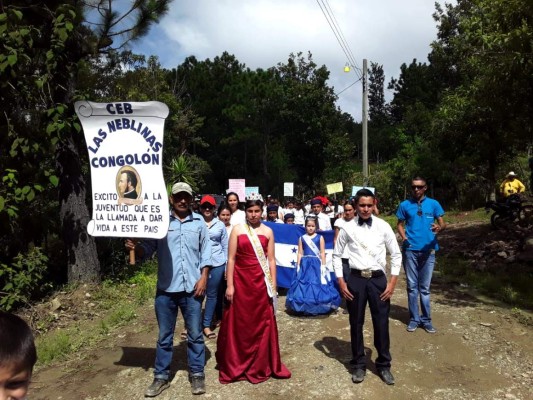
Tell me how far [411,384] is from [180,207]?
9.31 feet

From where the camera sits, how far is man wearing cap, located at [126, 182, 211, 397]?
13.8 feet

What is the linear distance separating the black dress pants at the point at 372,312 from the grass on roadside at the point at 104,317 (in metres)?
3.59

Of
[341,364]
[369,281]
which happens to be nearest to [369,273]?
[369,281]

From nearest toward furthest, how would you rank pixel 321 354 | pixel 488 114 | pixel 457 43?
1. pixel 321 354
2. pixel 488 114
3. pixel 457 43

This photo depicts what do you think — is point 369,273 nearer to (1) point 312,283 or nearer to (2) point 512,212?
(1) point 312,283

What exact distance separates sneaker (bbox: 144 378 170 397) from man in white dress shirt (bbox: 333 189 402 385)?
1.85 metres

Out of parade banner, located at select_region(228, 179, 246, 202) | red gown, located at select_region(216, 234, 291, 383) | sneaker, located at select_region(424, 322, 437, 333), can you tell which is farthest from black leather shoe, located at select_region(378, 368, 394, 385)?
parade banner, located at select_region(228, 179, 246, 202)

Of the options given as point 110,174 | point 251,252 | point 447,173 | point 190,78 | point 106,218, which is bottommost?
point 251,252

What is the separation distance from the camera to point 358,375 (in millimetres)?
4371

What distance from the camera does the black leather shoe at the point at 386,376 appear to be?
4.34 m

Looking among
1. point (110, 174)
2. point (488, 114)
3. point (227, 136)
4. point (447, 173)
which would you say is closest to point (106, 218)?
point (110, 174)

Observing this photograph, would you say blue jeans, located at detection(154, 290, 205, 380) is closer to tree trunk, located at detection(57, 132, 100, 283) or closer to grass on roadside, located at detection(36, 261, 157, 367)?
grass on roadside, located at detection(36, 261, 157, 367)

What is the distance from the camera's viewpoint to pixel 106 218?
13.8 feet

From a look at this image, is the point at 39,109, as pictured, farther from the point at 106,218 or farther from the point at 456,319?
the point at 456,319
